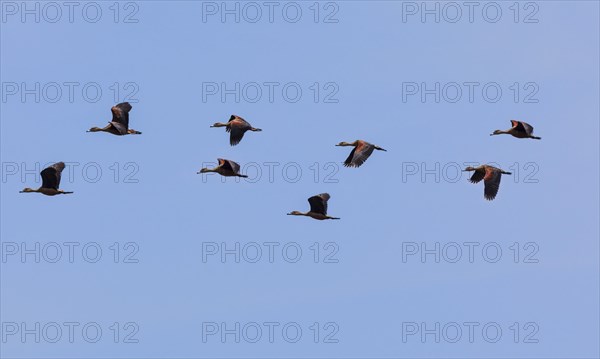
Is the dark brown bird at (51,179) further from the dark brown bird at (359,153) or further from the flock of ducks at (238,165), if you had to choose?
the dark brown bird at (359,153)

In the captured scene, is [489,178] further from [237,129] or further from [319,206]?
[237,129]

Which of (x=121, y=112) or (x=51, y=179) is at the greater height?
(x=121, y=112)

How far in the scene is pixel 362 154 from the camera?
77.7 m

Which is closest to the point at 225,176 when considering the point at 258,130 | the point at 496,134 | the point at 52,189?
the point at 258,130

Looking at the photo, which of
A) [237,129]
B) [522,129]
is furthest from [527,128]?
[237,129]

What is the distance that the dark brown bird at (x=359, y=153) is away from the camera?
253 ft

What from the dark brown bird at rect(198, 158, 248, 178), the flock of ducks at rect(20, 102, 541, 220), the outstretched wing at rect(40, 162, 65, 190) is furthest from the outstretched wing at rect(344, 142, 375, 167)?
the outstretched wing at rect(40, 162, 65, 190)

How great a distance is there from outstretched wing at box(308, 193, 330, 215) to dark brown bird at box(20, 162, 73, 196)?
11.2 metres

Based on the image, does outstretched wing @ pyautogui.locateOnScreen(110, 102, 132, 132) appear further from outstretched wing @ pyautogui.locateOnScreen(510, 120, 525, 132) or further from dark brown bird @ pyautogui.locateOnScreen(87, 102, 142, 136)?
outstretched wing @ pyautogui.locateOnScreen(510, 120, 525, 132)

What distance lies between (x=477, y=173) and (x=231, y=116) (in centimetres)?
1166

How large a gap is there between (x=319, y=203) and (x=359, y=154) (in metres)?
2.97

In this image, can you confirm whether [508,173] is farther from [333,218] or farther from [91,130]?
[91,130]

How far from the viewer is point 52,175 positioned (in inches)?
3078

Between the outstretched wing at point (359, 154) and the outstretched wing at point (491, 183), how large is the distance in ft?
17.4
